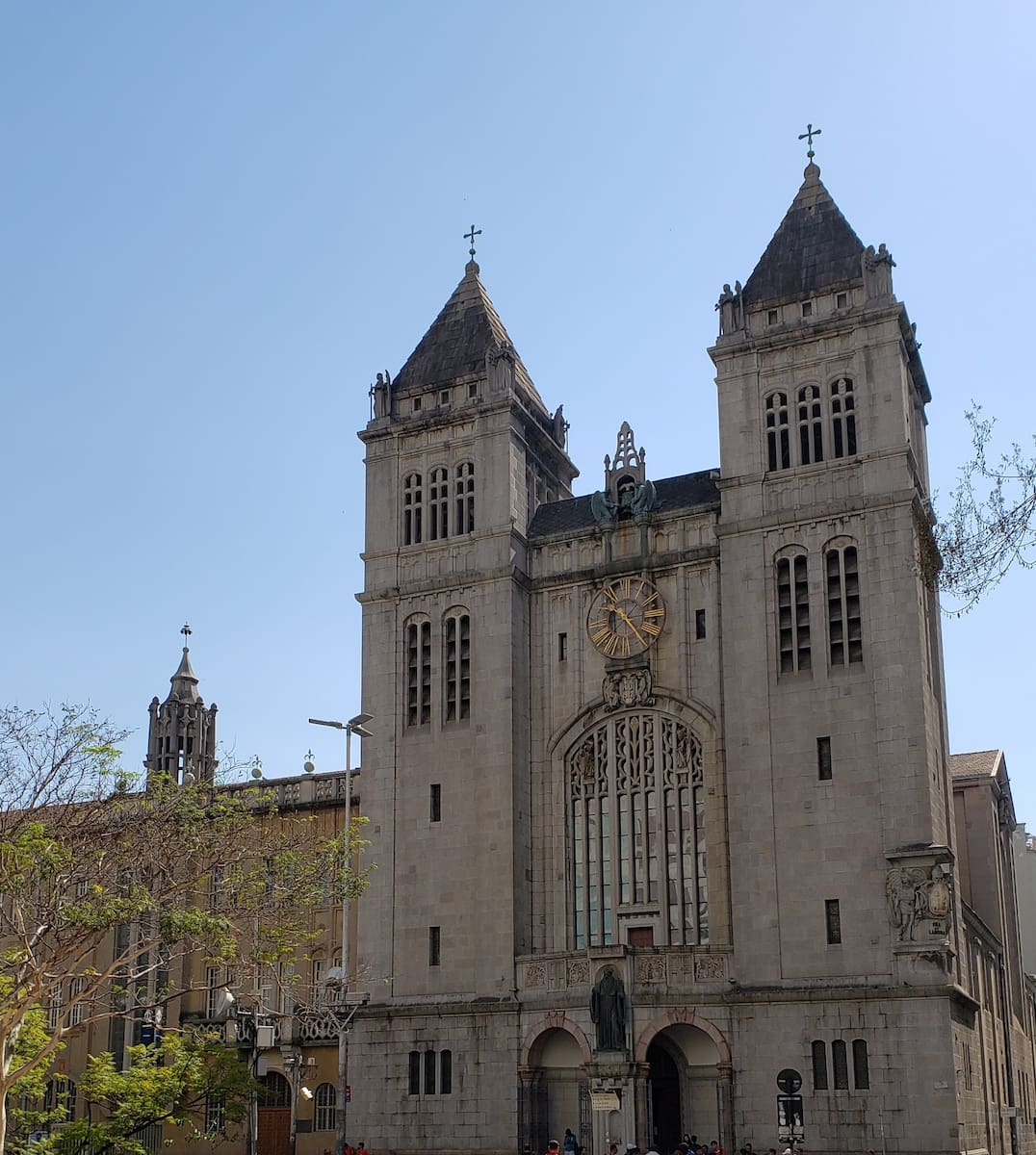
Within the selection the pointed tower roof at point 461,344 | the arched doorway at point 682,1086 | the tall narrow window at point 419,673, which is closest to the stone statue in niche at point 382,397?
the pointed tower roof at point 461,344

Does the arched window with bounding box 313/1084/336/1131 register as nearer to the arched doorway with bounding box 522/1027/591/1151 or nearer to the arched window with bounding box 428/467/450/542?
the arched doorway with bounding box 522/1027/591/1151

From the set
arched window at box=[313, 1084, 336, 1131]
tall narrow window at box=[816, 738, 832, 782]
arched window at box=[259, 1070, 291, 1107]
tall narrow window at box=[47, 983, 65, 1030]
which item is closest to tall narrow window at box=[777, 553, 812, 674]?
tall narrow window at box=[816, 738, 832, 782]

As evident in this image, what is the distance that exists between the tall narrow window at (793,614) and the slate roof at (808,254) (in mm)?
9469

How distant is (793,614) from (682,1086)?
14.9 metres

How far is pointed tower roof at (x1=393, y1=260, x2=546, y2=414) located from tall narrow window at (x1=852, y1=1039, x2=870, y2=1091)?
26.8 meters

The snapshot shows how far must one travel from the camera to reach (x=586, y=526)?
5306 centimetres

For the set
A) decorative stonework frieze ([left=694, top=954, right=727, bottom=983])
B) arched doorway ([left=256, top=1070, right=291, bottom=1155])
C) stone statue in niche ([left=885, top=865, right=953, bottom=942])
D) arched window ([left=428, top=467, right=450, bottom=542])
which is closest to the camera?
stone statue in niche ([left=885, top=865, right=953, bottom=942])

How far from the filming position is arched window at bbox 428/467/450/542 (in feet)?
180

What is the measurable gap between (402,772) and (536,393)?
54.9ft

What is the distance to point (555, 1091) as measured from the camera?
1857 inches

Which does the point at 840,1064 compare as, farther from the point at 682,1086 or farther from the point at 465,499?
the point at 465,499

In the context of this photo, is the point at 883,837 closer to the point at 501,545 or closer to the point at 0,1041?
the point at 501,545

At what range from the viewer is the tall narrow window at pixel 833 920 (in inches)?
1735

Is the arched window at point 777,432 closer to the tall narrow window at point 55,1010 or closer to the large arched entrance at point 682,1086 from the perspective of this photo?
the large arched entrance at point 682,1086
